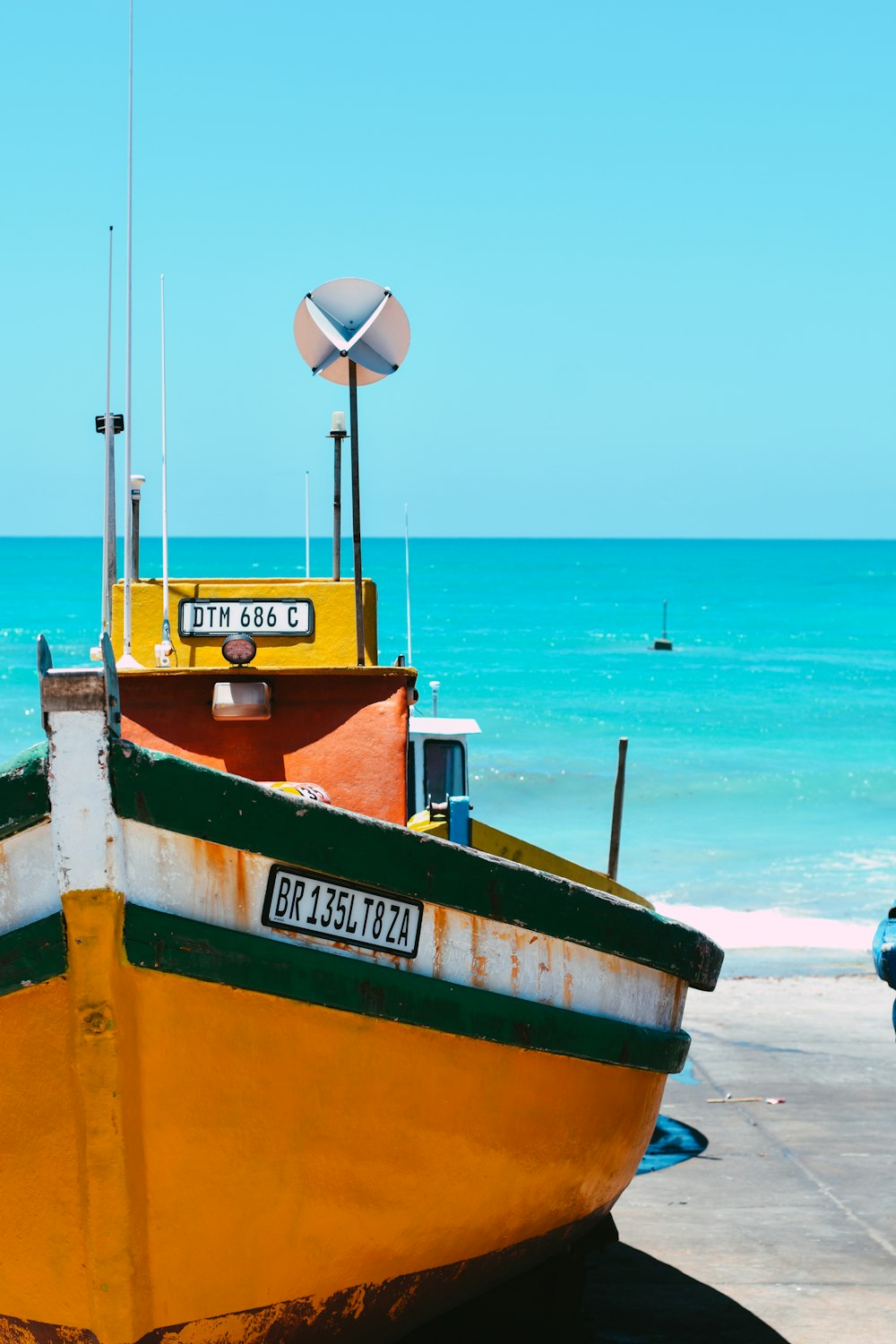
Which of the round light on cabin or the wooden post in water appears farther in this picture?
the wooden post in water

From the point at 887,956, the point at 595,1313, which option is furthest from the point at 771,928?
the point at 595,1313

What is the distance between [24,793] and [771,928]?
54.2 feet

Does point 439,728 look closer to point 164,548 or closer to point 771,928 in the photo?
point 164,548

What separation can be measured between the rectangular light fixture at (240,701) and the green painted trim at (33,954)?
84.4 inches

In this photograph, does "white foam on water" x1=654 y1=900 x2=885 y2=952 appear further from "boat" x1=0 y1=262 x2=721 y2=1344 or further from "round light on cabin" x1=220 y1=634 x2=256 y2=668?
"boat" x1=0 y1=262 x2=721 y2=1344

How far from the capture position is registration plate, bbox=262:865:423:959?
4.58m

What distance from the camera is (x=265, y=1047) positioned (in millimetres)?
4625

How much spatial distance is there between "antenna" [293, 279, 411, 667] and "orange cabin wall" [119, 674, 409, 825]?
205 mm

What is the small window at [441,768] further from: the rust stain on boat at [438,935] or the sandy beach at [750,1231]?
the rust stain on boat at [438,935]

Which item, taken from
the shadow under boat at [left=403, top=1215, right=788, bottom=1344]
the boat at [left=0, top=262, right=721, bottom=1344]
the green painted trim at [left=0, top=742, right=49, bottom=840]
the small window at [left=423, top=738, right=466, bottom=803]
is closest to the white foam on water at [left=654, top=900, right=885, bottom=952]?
the small window at [left=423, top=738, right=466, bottom=803]

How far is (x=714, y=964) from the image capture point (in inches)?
258

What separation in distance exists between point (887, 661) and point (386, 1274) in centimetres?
7217

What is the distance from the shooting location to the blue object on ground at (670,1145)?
27.5ft

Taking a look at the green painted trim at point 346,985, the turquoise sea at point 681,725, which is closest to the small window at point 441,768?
the green painted trim at point 346,985
